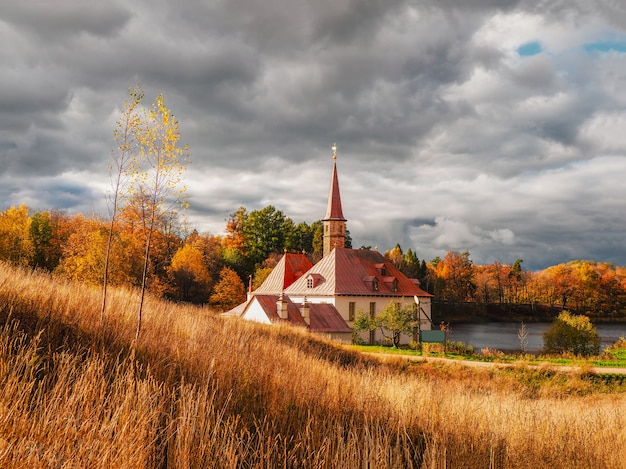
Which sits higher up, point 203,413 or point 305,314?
point 203,413

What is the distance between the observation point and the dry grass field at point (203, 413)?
4.03m

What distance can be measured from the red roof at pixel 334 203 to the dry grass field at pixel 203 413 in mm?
47457

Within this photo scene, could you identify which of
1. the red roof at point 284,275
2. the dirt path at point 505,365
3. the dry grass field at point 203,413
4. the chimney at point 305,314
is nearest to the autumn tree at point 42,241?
the red roof at point 284,275

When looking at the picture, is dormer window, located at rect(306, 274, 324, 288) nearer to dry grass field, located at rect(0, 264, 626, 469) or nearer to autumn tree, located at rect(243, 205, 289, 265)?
autumn tree, located at rect(243, 205, 289, 265)

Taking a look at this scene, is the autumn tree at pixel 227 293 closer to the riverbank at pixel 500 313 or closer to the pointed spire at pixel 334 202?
the pointed spire at pixel 334 202

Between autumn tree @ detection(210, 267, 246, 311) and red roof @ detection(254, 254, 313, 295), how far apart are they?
658cm

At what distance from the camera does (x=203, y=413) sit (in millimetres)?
4688

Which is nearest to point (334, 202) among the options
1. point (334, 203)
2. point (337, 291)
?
point (334, 203)

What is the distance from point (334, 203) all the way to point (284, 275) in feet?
39.9

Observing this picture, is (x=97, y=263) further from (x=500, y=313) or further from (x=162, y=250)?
(x=500, y=313)

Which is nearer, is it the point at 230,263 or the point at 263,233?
the point at 230,263

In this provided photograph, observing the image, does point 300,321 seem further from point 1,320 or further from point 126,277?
point 1,320

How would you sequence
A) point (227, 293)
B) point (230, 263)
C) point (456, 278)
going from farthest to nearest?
point (456, 278)
point (230, 263)
point (227, 293)

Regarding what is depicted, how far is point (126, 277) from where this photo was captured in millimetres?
34375
